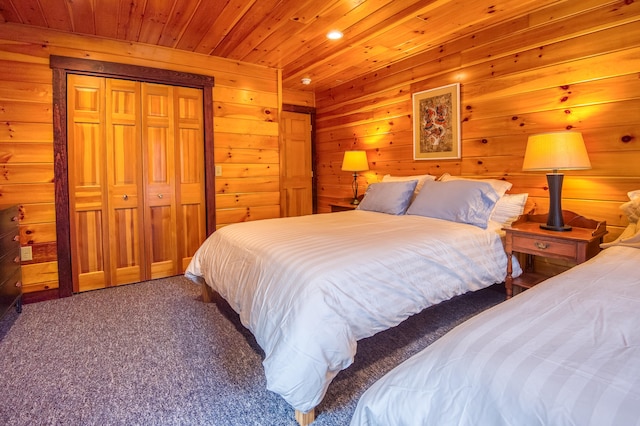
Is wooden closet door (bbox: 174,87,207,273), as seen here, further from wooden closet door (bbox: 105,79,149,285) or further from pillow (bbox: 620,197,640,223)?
pillow (bbox: 620,197,640,223)

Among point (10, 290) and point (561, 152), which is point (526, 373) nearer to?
point (561, 152)

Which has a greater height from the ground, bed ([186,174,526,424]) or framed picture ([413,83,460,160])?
framed picture ([413,83,460,160])

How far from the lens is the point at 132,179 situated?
132 inches

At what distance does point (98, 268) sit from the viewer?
10.7 feet

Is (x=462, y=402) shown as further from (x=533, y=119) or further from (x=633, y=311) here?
(x=533, y=119)

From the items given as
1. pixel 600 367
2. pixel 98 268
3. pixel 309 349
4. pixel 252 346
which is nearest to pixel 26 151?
pixel 98 268

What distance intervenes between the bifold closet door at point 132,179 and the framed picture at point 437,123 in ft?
7.39

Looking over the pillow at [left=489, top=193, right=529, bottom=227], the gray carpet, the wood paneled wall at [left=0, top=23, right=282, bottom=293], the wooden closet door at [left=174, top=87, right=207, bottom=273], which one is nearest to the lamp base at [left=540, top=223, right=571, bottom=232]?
the pillow at [left=489, top=193, right=529, bottom=227]

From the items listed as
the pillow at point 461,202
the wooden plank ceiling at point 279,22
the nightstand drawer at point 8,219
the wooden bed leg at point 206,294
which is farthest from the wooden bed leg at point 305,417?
the wooden plank ceiling at point 279,22

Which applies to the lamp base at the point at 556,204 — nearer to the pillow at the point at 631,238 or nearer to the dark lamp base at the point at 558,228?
the dark lamp base at the point at 558,228

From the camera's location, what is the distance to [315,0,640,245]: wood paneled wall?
2.30 metres

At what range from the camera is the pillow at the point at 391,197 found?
123 inches

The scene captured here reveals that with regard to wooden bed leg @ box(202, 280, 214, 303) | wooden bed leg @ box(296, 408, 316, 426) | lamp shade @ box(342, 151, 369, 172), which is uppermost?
lamp shade @ box(342, 151, 369, 172)

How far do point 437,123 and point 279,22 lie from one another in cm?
172
